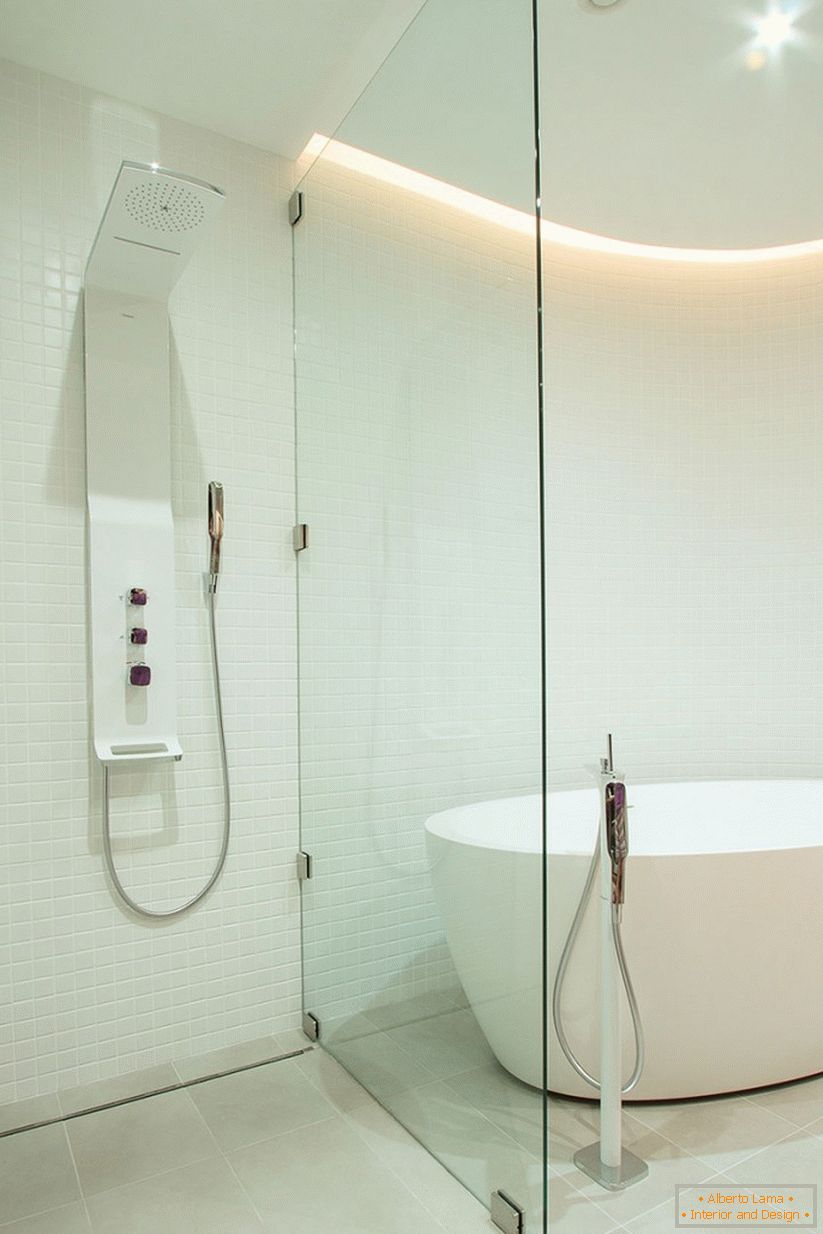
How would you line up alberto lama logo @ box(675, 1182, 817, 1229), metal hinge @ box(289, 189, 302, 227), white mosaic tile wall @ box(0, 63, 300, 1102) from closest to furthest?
alberto lama logo @ box(675, 1182, 817, 1229) < white mosaic tile wall @ box(0, 63, 300, 1102) < metal hinge @ box(289, 189, 302, 227)

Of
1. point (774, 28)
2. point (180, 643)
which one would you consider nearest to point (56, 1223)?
point (180, 643)

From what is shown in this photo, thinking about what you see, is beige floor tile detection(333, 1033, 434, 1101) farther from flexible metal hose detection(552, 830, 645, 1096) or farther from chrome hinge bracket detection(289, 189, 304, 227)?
chrome hinge bracket detection(289, 189, 304, 227)

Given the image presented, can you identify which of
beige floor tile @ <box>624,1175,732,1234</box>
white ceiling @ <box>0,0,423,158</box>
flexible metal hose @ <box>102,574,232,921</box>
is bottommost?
beige floor tile @ <box>624,1175,732,1234</box>

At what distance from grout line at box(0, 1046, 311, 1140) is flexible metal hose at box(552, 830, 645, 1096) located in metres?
0.91

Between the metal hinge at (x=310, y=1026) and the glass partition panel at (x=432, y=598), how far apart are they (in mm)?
54

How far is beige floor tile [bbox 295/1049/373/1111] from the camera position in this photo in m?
2.35

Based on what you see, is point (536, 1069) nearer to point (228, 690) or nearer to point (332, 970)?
point (332, 970)

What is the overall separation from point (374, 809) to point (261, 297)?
1652 millimetres

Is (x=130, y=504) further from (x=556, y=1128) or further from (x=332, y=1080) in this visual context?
(x=556, y=1128)

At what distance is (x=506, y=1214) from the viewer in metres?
1.77

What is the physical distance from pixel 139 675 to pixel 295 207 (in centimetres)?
159

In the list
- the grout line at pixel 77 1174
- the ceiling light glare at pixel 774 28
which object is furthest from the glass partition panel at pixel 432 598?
the ceiling light glare at pixel 774 28

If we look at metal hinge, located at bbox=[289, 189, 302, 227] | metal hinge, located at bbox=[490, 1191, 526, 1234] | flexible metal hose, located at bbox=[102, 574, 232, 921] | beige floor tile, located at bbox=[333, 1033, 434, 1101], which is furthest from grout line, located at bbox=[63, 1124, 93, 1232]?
metal hinge, located at bbox=[289, 189, 302, 227]

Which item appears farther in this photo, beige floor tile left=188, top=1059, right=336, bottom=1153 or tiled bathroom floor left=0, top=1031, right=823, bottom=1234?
beige floor tile left=188, top=1059, right=336, bottom=1153
